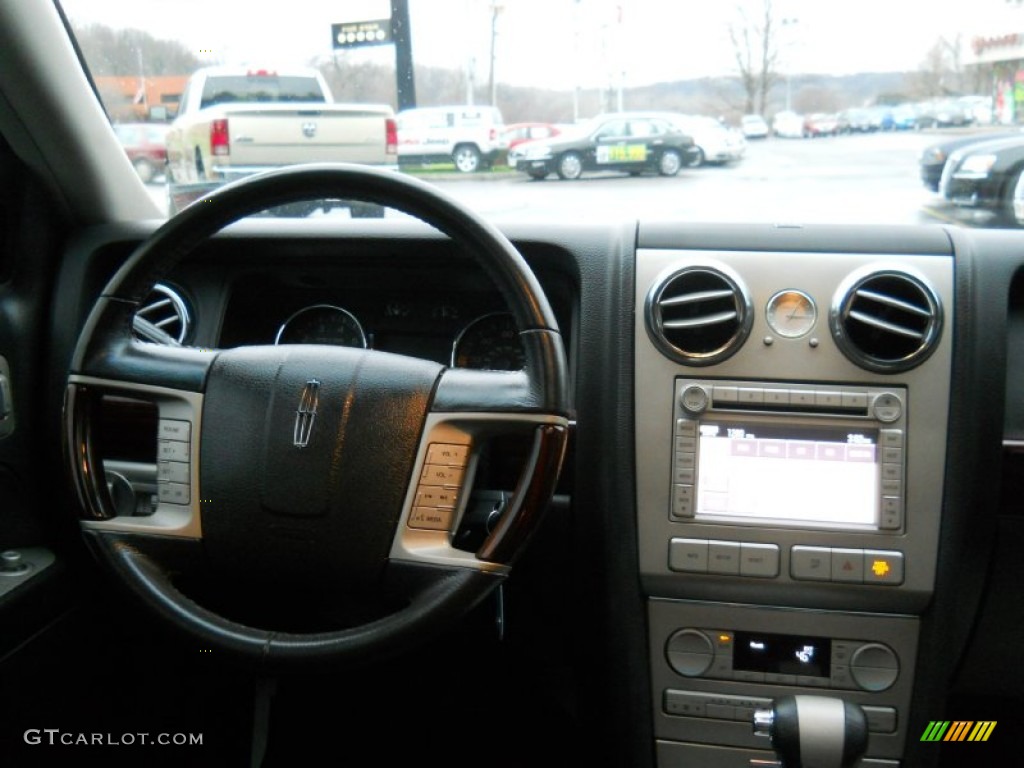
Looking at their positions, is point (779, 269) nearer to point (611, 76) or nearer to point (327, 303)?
point (611, 76)

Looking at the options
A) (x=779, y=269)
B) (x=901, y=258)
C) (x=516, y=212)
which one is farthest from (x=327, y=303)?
(x=901, y=258)

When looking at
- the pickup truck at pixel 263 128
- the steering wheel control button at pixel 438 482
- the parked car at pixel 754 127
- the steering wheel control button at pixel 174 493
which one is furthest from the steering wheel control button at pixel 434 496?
the parked car at pixel 754 127

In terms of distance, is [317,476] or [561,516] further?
[561,516]

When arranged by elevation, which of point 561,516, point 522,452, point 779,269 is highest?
point 779,269

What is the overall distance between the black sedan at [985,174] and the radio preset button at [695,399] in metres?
0.74

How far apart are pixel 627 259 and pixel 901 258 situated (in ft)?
1.66

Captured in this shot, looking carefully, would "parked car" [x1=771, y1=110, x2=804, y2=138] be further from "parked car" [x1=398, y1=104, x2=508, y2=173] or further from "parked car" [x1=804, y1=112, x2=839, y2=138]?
"parked car" [x1=398, y1=104, x2=508, y2=173]

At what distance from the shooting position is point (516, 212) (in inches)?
87.8

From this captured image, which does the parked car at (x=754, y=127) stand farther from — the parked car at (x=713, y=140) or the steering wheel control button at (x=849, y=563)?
the steering wheel control button at (x=849, y=563)

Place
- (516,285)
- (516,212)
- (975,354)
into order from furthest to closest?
(516,212), (975,354), (516,285)

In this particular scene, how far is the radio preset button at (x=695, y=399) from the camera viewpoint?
188cm

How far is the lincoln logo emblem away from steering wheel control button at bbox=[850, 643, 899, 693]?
3.72 feet

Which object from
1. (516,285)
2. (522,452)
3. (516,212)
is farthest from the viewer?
(516,212)

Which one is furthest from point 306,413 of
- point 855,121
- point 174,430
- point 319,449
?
point 855,121
